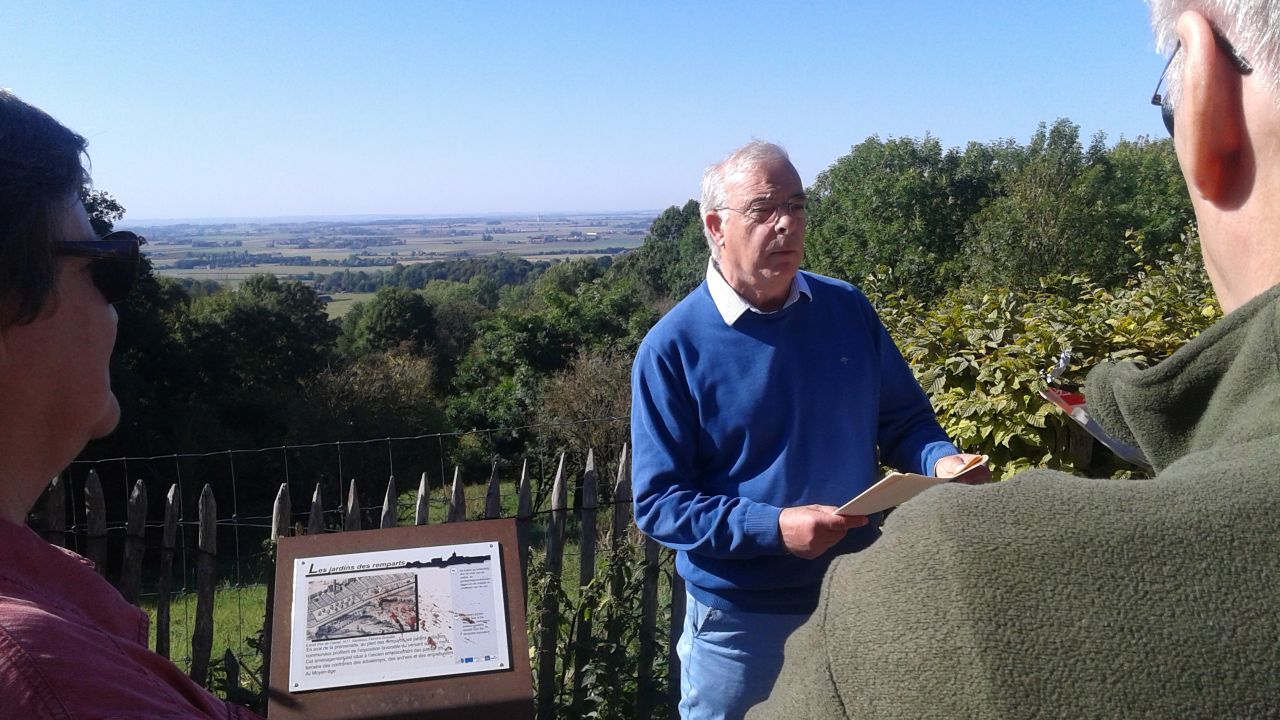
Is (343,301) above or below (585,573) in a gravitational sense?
below

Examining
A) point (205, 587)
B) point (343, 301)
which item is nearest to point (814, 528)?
point (205, 587)

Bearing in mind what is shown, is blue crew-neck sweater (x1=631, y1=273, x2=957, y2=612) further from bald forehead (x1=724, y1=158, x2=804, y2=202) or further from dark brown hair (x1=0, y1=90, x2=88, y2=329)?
dark brown hair (x1=0, y1=90, x2=88, y2=329)

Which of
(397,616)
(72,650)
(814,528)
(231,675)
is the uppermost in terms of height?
(72,650)

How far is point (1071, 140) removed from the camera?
3891cm

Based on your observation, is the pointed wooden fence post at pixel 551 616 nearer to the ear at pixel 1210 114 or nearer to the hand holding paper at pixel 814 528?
the hand holding paper at pixel 814 528

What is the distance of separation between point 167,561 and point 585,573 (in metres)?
1.82

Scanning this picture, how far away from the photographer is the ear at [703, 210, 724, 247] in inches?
109

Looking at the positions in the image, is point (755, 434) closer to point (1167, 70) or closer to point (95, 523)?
point (1167, 70)

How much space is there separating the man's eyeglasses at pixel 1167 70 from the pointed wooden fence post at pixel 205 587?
144 inches

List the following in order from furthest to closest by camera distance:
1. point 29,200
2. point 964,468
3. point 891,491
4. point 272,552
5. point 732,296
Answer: point 272,552
point 732,296
point 964,468
point 891,491
point 29,200

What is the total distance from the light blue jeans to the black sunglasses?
1.71 m

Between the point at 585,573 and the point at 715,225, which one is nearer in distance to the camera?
the point at 715,225

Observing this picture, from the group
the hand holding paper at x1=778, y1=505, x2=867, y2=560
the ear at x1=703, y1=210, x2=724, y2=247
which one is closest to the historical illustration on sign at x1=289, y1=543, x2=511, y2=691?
the hand holding paper at x1=778, y1=505, x2=867, y2=560

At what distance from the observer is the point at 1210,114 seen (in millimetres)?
740
